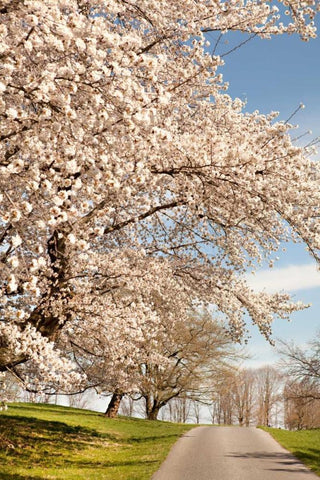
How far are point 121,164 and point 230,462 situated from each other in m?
10.1

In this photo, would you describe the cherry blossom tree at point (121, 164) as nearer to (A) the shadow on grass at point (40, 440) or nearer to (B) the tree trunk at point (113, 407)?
(A) the shadow on grass at point (40, 440)

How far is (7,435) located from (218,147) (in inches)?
512

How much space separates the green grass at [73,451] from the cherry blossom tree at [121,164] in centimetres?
303

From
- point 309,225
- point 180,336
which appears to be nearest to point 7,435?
point 309,225

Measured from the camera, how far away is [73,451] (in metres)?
15.1

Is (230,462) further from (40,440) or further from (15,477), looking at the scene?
(40,440)

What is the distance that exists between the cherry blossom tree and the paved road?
3422 millimetres

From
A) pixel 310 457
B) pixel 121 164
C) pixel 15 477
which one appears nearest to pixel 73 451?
pixel 15 477

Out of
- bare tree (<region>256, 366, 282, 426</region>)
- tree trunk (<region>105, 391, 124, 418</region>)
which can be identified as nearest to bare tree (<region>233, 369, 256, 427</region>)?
bare tree (<region>256, 366, 282, 426</region>)

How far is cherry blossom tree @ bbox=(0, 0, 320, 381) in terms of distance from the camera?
5.32m

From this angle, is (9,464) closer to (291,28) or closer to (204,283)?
(204,283)

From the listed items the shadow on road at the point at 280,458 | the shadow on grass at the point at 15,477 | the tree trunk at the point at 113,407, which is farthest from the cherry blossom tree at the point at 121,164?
the tree trunk at the point at 113,407

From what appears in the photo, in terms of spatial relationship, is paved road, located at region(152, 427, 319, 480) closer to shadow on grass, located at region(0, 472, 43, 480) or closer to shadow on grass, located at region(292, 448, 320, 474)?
shadow on grass, located at region(292, 448, 320, 474)

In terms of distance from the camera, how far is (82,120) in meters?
5.70
